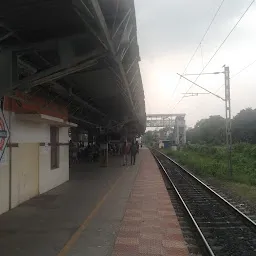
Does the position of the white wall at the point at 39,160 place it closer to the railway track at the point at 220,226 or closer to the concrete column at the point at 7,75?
the concrete column at the point at 7,75

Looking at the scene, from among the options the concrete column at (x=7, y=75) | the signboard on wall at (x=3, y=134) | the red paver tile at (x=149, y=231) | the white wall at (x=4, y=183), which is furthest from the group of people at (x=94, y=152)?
the concrete column at (x=7, y=75)

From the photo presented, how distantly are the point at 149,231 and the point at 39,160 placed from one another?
6.28 m

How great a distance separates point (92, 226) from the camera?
9.77 metres

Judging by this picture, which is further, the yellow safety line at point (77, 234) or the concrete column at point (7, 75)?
the concrete column at point (7, 75)

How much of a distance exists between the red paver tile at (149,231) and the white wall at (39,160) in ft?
9.86

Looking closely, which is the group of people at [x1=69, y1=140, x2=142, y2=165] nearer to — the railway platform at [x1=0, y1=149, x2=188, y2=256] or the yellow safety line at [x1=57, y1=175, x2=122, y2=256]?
the railway platform at [x1=0, y1=149, x2=188, y2=256]

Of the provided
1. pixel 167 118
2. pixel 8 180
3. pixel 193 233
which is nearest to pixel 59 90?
pixel 8 180

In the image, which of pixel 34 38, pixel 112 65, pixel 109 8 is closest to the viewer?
pixel 109 8

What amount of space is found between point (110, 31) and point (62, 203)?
579 centimetres

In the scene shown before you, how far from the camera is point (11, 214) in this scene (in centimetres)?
1118

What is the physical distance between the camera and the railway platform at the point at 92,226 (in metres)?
7.81

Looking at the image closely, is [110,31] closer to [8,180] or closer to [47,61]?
[47,61]

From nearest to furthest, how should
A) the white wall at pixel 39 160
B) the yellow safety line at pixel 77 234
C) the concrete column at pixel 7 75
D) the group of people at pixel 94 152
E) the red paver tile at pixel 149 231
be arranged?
the yellow safety line at pixel 77 234 → the red paver tile at pixel 149 231 → the concrete column at pixel 7 75 → the white wall at pixel 39 160 → the group of people at pixel 94 152

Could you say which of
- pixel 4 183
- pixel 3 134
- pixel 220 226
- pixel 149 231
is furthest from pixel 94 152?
pixel 149 231
